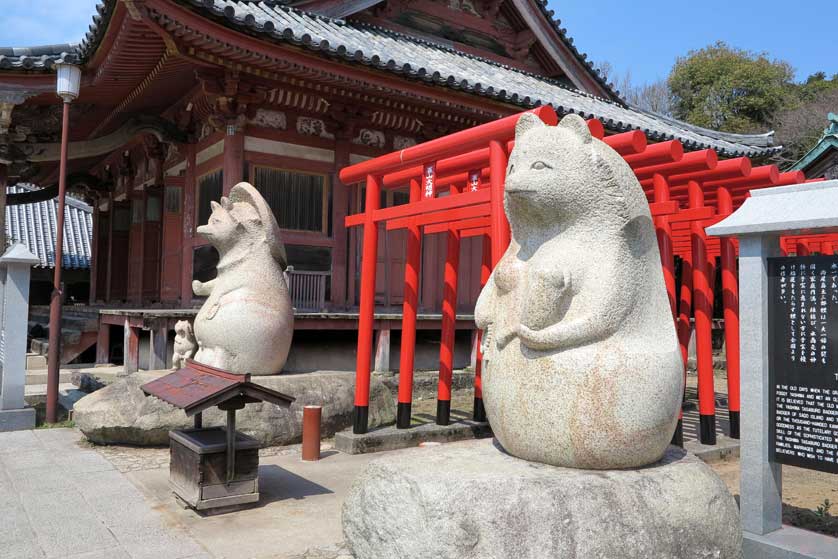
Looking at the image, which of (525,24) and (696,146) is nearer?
(696,146)

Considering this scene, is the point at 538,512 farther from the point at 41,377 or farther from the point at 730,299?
the point at 41,377

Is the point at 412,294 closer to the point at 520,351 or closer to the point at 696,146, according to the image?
the point at 520,351

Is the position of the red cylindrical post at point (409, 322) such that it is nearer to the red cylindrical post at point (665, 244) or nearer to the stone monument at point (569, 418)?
the red cylindrical post at point (665, 244)

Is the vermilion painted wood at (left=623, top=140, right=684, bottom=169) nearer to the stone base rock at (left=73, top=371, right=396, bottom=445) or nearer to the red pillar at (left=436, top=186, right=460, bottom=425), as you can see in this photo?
the red pillar at (left=436, top=186, right=460, bottom=425)

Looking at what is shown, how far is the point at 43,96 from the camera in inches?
378

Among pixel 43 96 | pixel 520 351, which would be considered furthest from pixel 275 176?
pixel 520 351

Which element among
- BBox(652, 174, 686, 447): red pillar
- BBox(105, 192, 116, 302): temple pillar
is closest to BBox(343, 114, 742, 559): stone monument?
BBox(652, 174, 686, 447): red pillar

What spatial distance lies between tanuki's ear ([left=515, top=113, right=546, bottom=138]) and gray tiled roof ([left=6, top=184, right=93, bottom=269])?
20737 mm

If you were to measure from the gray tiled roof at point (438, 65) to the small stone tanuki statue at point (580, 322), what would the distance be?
494 cm

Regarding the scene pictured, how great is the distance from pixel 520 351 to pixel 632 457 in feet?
2.33

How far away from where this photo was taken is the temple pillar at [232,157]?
8758 millimetres

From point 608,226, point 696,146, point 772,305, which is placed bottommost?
point 772,305

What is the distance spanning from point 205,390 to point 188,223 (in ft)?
20.3

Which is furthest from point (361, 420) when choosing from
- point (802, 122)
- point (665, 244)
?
point (802, 122)
